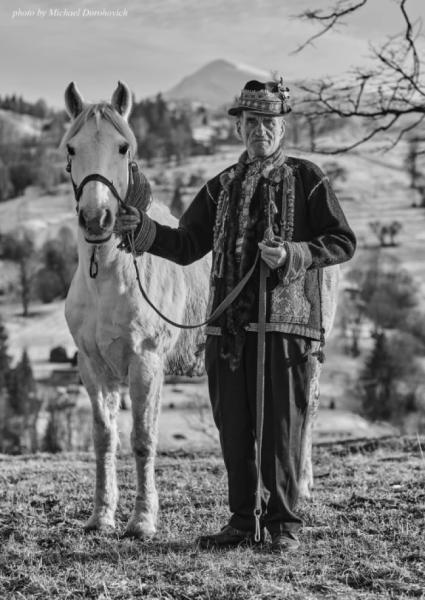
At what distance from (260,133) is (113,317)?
64.7 inches

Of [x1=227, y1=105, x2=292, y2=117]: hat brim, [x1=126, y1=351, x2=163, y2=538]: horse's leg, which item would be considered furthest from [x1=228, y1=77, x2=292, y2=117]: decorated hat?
[x1=126, y1=351, x2=163, y2=538]: horse's leg

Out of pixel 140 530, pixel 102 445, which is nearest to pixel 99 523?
pixel 140 530

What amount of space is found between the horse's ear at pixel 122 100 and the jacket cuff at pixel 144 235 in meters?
0.92

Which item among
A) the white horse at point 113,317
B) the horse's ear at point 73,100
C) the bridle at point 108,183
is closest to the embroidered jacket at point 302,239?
the bridle at point 108,183

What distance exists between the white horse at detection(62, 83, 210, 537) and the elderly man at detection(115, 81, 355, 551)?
766mm

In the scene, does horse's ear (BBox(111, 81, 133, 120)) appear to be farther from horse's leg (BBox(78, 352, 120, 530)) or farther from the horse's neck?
horse's leg (BBox(78, 352, 120, 530))

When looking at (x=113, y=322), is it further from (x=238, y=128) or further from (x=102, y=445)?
(x=238, y=128)

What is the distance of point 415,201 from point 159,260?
14858 cm

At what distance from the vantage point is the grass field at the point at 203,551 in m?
4.42

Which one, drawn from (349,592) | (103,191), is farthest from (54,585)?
(103,191)

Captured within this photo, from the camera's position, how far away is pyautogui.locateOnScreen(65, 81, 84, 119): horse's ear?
18.8ft

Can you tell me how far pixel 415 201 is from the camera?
149 metres

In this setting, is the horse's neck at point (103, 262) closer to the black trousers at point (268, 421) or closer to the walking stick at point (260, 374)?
the black trousers at point (268, 421)

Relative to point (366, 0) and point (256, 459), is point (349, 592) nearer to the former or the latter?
point (256, 459)
